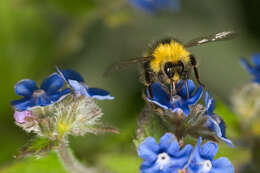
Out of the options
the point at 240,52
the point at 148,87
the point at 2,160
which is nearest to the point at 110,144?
the point at 2,160

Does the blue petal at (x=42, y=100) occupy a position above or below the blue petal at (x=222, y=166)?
above

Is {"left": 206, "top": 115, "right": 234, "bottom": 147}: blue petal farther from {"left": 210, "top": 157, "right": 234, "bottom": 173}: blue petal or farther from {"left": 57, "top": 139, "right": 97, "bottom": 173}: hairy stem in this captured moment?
{"left": 57, "top": 139, "right": 97, "bottom": 173}: hairy stem

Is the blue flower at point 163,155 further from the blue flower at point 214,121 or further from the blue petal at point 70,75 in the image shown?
the blue petal at point 70,75

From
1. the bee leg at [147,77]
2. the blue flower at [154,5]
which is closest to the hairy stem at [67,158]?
the bee leg at [147,77]

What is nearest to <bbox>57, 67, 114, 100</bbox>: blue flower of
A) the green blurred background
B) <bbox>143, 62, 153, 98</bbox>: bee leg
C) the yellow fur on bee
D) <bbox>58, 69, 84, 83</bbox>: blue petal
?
<bbox>58, 69, 84, 83</bbox>: blue petal

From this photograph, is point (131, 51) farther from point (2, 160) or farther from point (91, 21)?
point (2, 160)

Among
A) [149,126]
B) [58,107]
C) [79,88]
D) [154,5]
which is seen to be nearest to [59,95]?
[58,107]
